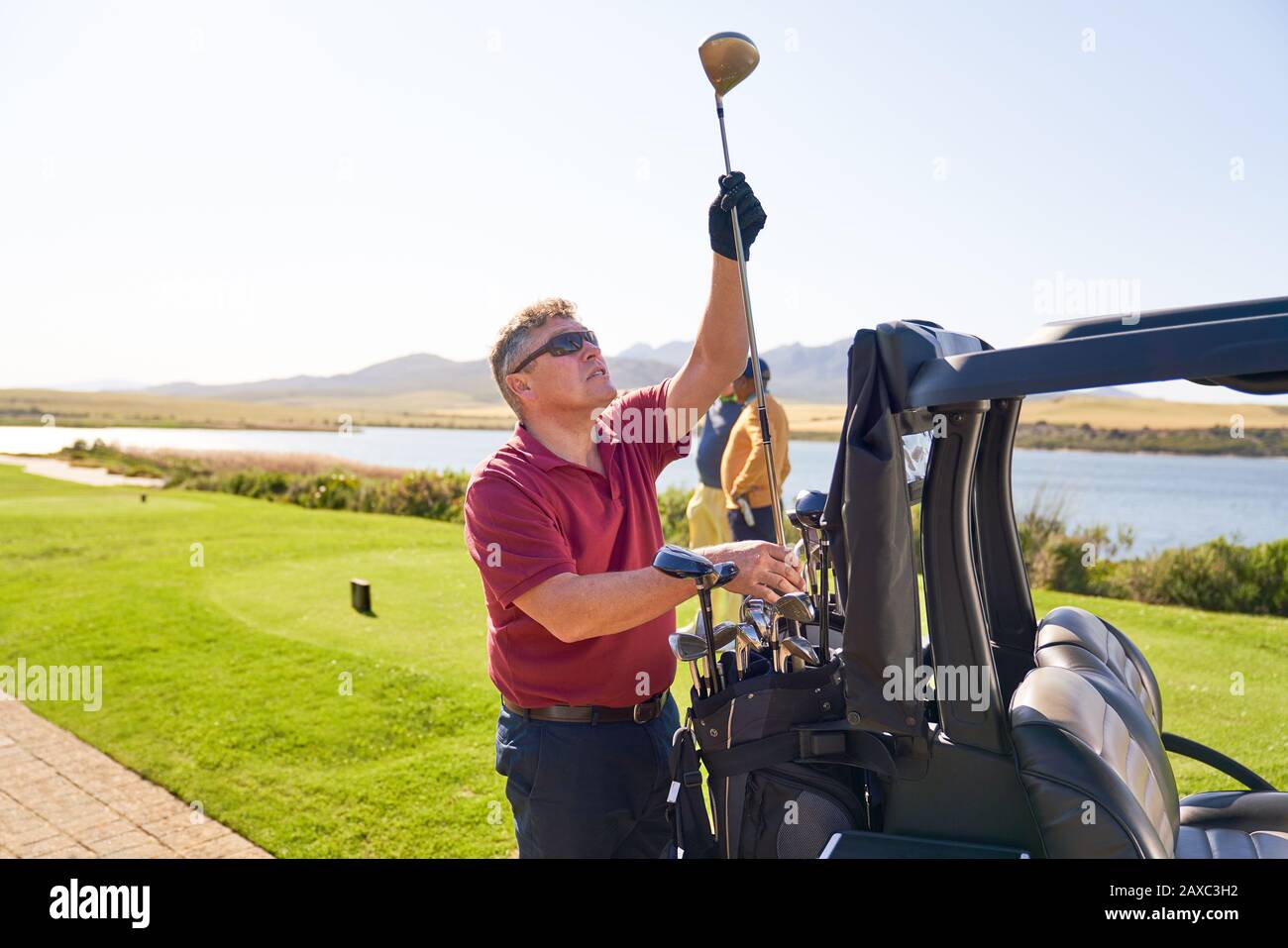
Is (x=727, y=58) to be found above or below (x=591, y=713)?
above

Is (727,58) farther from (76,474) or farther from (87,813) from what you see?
(76,474)

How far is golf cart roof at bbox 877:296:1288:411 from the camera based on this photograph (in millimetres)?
1620

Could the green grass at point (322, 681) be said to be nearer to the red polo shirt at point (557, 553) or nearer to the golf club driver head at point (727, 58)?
the red polo shirt at point (557, 553)

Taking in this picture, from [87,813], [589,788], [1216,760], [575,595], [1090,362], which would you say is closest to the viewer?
[1090,362]

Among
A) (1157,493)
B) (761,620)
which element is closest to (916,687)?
(761,620)

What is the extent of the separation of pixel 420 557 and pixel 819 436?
17.2m

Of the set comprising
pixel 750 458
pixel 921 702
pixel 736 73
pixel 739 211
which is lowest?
pixel 921 702

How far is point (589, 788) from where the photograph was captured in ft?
8.32

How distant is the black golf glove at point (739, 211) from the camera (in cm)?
280

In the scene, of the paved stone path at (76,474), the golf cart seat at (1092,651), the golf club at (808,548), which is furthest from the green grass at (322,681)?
the paved stone path at (76,474)

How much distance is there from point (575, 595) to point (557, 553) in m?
0.14
